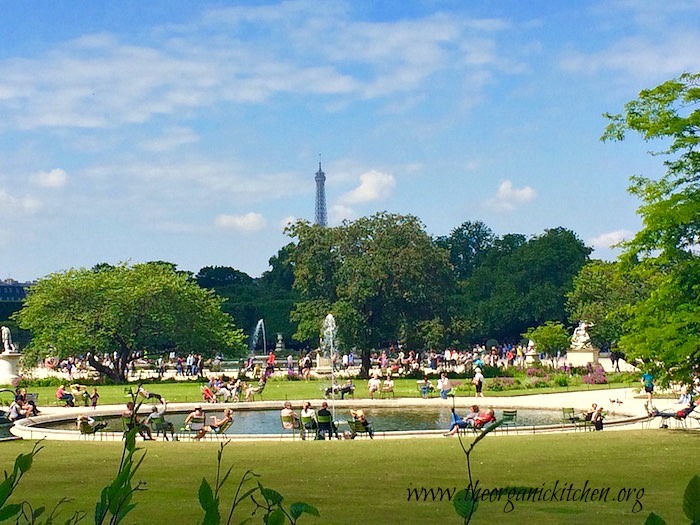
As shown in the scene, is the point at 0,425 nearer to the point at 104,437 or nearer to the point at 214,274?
the point at 104,437

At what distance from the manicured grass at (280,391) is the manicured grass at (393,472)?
605 inches

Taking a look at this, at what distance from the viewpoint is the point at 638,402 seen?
32.1 m

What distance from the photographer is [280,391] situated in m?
41.4

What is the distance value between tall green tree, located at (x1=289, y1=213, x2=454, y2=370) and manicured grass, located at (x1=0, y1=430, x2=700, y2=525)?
31963 mm

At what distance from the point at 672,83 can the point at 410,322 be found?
35891 millimetres

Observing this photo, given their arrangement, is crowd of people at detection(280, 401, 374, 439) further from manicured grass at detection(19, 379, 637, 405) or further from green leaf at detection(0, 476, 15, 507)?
green leaf at detection(0, 476, 15, 507)

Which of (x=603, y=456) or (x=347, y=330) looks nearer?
(x=603, y=456)

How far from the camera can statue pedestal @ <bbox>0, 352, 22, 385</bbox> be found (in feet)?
154

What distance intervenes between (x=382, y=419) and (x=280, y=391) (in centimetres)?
1171

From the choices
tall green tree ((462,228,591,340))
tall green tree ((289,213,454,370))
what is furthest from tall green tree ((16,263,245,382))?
tall green tree ((462,228,591,340))

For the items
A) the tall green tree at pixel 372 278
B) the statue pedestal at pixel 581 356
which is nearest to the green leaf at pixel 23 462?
the tall green tree at pixel 372 278

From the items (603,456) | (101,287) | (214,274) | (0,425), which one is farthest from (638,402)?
(214,274)

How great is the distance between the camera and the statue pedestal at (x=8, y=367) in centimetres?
4703

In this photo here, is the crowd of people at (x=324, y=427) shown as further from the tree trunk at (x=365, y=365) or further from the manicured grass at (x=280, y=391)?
the tree trunk at (x=365, y=365)
